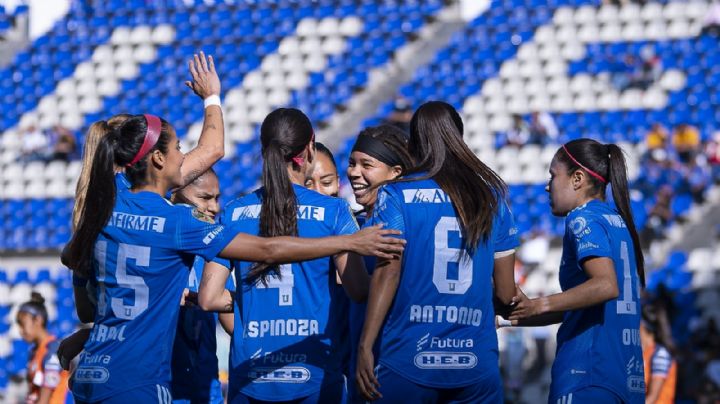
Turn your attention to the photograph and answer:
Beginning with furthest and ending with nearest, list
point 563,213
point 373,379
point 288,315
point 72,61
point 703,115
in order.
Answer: point 72,61, point 703,115, point 563,213, point 288,315, point 373,379

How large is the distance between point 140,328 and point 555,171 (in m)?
2.09

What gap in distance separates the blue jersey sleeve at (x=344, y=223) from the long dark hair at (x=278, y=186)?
188 mm

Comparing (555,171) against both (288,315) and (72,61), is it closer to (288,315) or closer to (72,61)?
(288,315)

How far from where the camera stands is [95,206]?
467 cm

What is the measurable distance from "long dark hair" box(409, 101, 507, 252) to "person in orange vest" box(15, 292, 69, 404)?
3.92 m

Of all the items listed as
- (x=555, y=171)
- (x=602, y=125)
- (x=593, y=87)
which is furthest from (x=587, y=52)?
(x=555, y=171)

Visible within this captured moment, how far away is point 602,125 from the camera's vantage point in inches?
678

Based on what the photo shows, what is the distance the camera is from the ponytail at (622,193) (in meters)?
5.38

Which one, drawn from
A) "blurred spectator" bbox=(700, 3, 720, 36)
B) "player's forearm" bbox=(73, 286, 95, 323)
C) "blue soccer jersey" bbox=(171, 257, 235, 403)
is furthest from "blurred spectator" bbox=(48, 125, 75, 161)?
"player's forearm" bbox=(73, 286, 95, 323)

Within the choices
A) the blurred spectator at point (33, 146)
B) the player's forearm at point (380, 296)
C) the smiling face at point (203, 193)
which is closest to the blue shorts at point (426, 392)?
the player's forearm at point (380, 296)

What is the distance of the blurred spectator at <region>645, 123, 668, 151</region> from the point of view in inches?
631

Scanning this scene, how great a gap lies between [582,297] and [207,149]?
186 centimetres

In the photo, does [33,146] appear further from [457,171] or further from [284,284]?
[457,171]

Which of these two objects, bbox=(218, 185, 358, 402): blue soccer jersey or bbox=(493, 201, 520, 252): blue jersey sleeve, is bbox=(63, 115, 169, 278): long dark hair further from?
bbox=(493, 201, 520, 252): blue jersey sleeve
